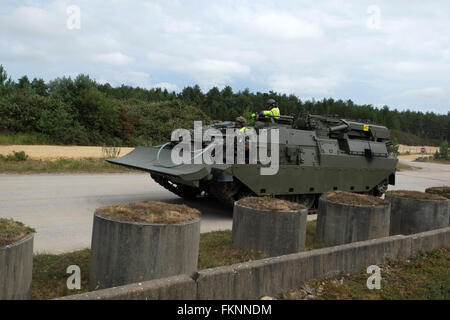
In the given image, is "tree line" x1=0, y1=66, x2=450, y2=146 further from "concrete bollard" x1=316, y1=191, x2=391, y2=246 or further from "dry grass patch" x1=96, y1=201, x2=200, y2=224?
"dry grass patch" x1=96, y1=201, x2=200, y2=224

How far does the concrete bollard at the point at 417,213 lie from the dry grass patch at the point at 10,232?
20.9 feet

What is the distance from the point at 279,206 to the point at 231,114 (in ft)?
191

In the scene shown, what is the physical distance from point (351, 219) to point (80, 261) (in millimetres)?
3916

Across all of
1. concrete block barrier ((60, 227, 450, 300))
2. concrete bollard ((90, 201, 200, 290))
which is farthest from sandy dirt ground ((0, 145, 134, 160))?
concrete block barrier ((60, 227, 450, 300))

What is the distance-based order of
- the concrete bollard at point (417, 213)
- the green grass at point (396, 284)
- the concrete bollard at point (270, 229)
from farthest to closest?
the concrete bollard at point (417, 213) → the concrete bollard at point (270, 229) → the green grass at point (396, 284)

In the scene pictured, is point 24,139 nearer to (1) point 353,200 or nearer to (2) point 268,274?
(1) point 353,200

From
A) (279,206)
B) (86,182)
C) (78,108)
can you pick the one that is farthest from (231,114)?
(279,206)

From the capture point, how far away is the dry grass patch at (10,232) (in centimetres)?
359

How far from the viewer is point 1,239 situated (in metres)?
3.57

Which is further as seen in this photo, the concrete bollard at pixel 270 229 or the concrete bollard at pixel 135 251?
the concrete bollard at pixel 270 229

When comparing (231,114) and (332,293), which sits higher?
(231,114)

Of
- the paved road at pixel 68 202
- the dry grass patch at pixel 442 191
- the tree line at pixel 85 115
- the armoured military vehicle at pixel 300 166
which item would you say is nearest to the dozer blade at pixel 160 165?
the armoured military vehicle at pixel 300 166

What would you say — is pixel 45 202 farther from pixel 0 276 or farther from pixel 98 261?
pixel 0 276

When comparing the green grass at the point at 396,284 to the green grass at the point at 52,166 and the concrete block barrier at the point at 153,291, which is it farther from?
the green grass at the point at 52,166
